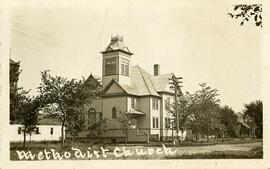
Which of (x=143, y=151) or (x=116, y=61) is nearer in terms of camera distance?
(x=143, y=151)

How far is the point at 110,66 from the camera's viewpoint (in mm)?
4617

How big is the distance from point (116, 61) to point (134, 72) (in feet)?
0.69

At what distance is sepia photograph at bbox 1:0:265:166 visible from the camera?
4.13 meters

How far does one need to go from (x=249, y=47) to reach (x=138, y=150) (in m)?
1.34

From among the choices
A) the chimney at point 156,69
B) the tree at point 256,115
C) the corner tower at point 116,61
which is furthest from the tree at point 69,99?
the tree at point 256,115

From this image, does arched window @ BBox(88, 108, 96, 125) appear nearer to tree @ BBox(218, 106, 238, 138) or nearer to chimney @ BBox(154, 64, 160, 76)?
chimney @ BBox(154, 64, 160, 76)

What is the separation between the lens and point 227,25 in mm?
4145

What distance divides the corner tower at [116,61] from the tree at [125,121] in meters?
0.34

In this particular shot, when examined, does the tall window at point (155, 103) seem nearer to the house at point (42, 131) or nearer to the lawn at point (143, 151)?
the lawn at point (143, 151)

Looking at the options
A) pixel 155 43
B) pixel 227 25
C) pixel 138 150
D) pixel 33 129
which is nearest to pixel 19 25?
pixel 33 129

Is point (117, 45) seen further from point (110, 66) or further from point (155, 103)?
point (155, 103)

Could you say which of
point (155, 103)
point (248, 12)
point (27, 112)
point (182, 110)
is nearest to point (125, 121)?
point (155, 103)

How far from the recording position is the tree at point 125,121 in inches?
175

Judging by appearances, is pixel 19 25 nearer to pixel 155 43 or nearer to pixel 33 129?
pixel 33 129
